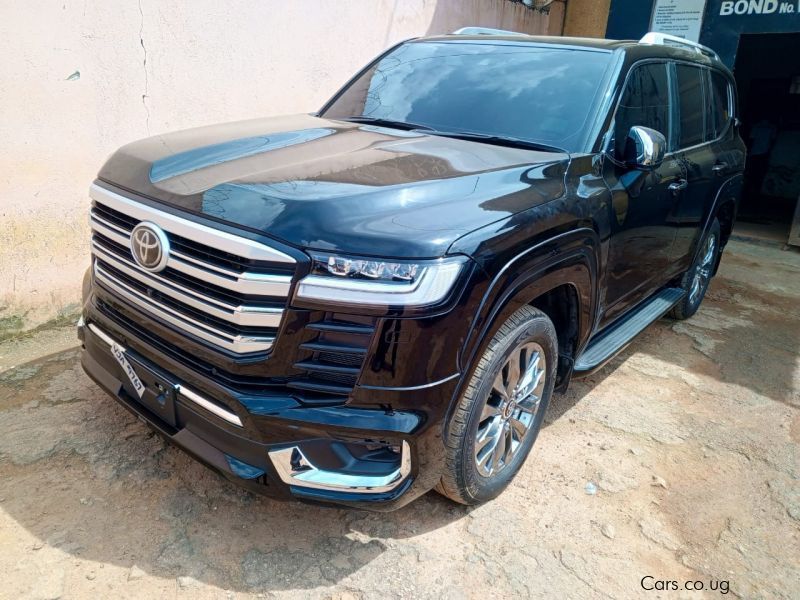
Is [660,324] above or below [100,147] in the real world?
below

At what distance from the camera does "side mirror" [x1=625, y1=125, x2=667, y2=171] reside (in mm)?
2859

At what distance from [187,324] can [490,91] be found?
194 centimetres

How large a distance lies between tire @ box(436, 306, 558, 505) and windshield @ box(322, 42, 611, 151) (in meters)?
0.94

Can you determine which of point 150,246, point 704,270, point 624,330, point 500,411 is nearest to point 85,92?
point 150,246

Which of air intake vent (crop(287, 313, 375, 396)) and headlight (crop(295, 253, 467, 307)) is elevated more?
headlight (crop(295, 253, 467, 307))

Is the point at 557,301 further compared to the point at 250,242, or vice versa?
the point at 557,301

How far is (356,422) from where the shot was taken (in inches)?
75.7

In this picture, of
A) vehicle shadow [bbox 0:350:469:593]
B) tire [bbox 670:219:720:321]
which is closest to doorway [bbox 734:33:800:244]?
tire [bbox 670:219:720:321]

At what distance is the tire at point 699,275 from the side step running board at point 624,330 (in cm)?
25

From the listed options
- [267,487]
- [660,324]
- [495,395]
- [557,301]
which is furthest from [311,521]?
[660,324]

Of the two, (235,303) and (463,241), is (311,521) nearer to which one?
(235,303)

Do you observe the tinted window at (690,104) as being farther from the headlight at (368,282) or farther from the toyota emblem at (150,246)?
the toyota emblem at (150,246)

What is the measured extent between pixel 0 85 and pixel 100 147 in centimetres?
66

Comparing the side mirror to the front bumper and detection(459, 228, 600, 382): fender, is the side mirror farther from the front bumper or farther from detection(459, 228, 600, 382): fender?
the front bumper
